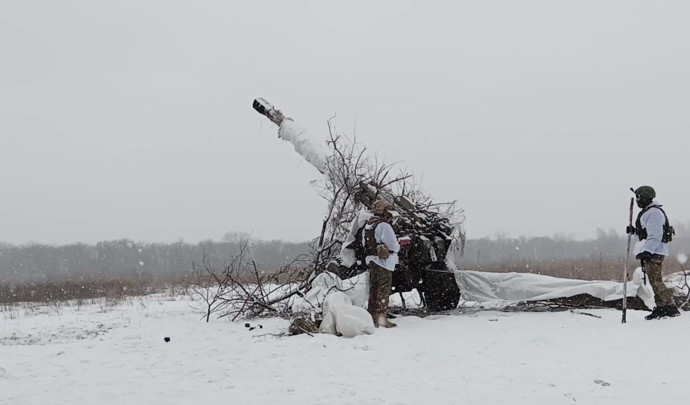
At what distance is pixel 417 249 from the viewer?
9.06m

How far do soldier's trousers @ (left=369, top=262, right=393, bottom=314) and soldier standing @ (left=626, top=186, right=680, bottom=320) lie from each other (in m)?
3.44

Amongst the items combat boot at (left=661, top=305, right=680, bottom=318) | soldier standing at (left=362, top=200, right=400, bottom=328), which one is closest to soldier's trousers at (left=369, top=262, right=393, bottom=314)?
soldier standing at (left=362, top=200, right=400, bottom=328)

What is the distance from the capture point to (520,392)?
14.2 ft

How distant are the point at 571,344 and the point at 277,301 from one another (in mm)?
4583

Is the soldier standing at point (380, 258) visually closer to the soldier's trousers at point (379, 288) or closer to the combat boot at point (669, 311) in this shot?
the soldier's trousers at point (379, 288)

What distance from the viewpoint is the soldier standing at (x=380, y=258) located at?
786cm

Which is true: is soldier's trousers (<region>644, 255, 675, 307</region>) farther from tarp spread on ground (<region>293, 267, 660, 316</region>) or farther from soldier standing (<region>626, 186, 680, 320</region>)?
tarp spread on ground (<region>293, 267, 660, 316</region>)

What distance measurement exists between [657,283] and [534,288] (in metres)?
1.84

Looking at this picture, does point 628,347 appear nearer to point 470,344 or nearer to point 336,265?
point 470,344

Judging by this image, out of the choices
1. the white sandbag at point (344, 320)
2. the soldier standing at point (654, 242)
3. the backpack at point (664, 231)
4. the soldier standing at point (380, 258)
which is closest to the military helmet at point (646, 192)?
the soldier standing at point (654, 242)

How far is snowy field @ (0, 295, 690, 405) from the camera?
4.29 metres

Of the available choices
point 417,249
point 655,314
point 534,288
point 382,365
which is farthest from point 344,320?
point 655,314

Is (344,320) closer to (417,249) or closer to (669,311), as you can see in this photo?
(417,249)

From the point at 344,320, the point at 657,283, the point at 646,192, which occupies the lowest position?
the point at 344,320
